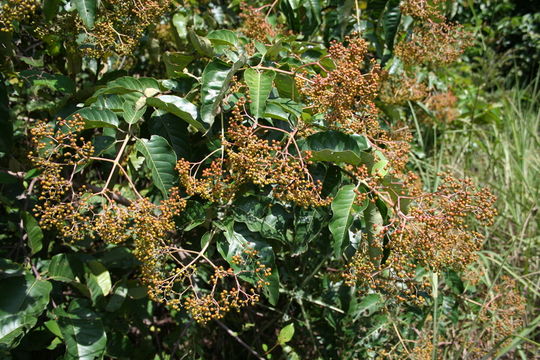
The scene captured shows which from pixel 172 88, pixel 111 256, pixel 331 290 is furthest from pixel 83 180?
pixel 331 290

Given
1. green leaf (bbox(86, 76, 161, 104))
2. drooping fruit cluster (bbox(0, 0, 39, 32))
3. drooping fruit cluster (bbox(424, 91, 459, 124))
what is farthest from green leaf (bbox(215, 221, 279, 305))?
drooping fruit cluster (bbox(424, 91, 459, 124))

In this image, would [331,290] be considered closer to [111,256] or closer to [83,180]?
[111,256]

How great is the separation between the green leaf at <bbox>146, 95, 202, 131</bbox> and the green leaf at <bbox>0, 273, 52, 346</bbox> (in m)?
0.82

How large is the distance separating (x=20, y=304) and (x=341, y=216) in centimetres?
120

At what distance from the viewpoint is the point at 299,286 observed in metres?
2.33

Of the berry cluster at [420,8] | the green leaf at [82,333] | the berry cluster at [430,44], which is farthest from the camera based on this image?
the berry cluster at [430,44]

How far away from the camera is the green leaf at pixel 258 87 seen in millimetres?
1542

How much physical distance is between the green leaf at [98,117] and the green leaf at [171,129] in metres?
0.15

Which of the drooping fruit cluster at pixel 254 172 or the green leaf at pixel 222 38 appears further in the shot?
the green leaf at pixel 222 38

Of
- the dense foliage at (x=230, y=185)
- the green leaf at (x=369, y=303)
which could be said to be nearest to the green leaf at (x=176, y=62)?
the dense foliage at (x=230, y=185)

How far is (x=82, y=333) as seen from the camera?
72.2 inches

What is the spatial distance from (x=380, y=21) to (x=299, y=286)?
1371 mm

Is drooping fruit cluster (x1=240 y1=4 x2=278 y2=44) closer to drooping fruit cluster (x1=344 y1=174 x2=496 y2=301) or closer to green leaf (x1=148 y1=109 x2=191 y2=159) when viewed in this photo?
green leaf (x1=148 y1=109 x2=191 y2=159)

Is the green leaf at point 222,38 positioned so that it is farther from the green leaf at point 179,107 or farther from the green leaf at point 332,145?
the green leaf at point 332,145
